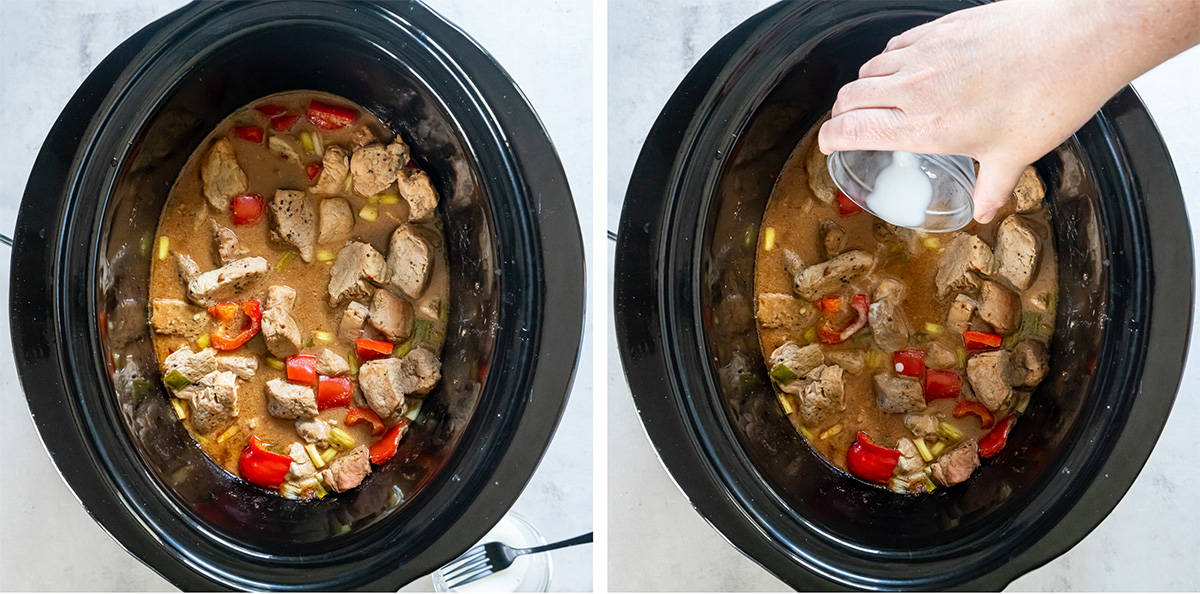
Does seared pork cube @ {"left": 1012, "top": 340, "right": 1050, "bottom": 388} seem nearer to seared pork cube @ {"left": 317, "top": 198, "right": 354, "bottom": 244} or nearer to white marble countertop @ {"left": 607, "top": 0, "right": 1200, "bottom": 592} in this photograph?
white marble countertop @ {"left": 607, "top": 0, "right": 1200, "bottom": 592}

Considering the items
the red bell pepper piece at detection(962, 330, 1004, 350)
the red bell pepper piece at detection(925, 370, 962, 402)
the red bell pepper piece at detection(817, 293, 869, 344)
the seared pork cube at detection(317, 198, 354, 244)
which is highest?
the seared pork cube at detection(317, 198, 354, 244)

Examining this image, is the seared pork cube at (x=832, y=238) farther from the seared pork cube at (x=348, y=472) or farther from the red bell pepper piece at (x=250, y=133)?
the red bell pepper piece at (x=250, y=133)

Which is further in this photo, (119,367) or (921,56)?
(119,367)

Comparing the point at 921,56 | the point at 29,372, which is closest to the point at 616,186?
the point at 921,56

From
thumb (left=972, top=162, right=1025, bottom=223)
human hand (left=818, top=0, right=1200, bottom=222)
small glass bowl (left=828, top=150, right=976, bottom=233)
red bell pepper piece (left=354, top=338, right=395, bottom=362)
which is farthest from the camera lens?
red bell pepper piece (left=354, top=338, right=395, bottom=362)

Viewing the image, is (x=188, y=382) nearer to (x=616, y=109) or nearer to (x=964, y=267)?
(x=616, y=109)

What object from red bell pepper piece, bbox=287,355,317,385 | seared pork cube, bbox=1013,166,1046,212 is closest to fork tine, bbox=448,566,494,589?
red bell pepper piece, bbox=287,355,317,385

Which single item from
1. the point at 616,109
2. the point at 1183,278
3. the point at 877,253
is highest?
the point at 616,109
